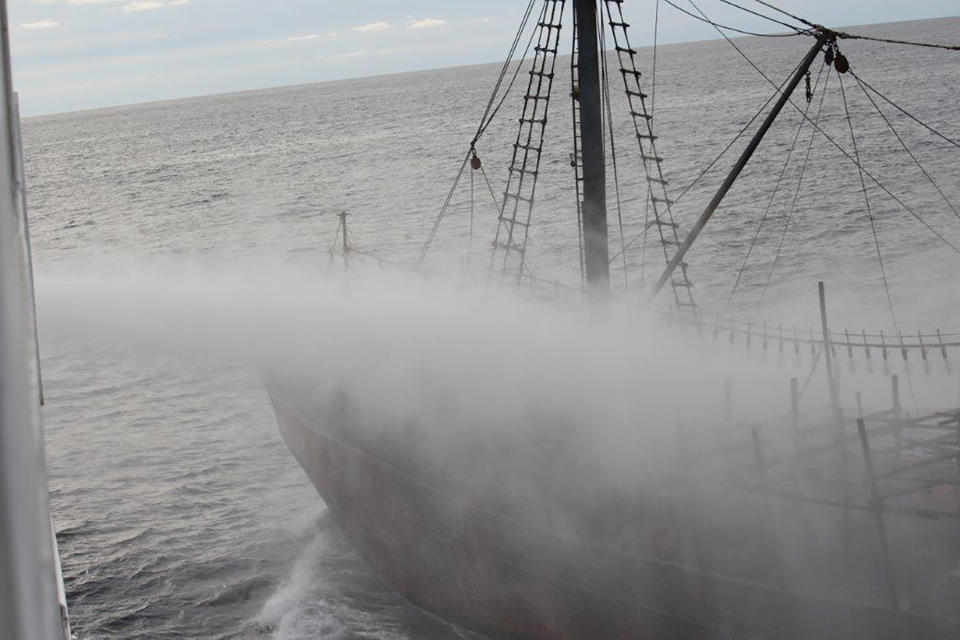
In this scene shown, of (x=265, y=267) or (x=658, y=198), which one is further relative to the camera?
(x=265, y=267)

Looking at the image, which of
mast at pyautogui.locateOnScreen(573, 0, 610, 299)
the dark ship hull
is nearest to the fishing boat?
the dark ship hull

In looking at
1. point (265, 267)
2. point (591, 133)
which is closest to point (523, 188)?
point (265, 267)

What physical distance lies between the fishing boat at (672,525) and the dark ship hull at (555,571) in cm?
3

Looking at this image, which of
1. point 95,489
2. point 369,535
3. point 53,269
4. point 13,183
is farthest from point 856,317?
point 53,269

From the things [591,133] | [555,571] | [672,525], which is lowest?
[555,571]

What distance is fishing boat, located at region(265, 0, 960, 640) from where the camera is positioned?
1418 cm

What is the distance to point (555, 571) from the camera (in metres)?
16.2

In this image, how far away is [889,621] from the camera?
1323cm

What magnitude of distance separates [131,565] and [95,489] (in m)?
6.13

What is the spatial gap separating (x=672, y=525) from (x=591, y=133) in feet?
32.6

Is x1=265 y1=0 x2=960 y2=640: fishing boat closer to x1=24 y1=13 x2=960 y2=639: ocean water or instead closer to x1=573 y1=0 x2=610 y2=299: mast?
x1=24 y1=13 x2=960 y2=639: ocean water

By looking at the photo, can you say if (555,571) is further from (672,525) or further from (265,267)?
(265,267)

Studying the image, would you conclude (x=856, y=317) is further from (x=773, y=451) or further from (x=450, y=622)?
(x=450, y=622)

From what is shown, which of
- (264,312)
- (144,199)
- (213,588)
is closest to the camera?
(213,588)
